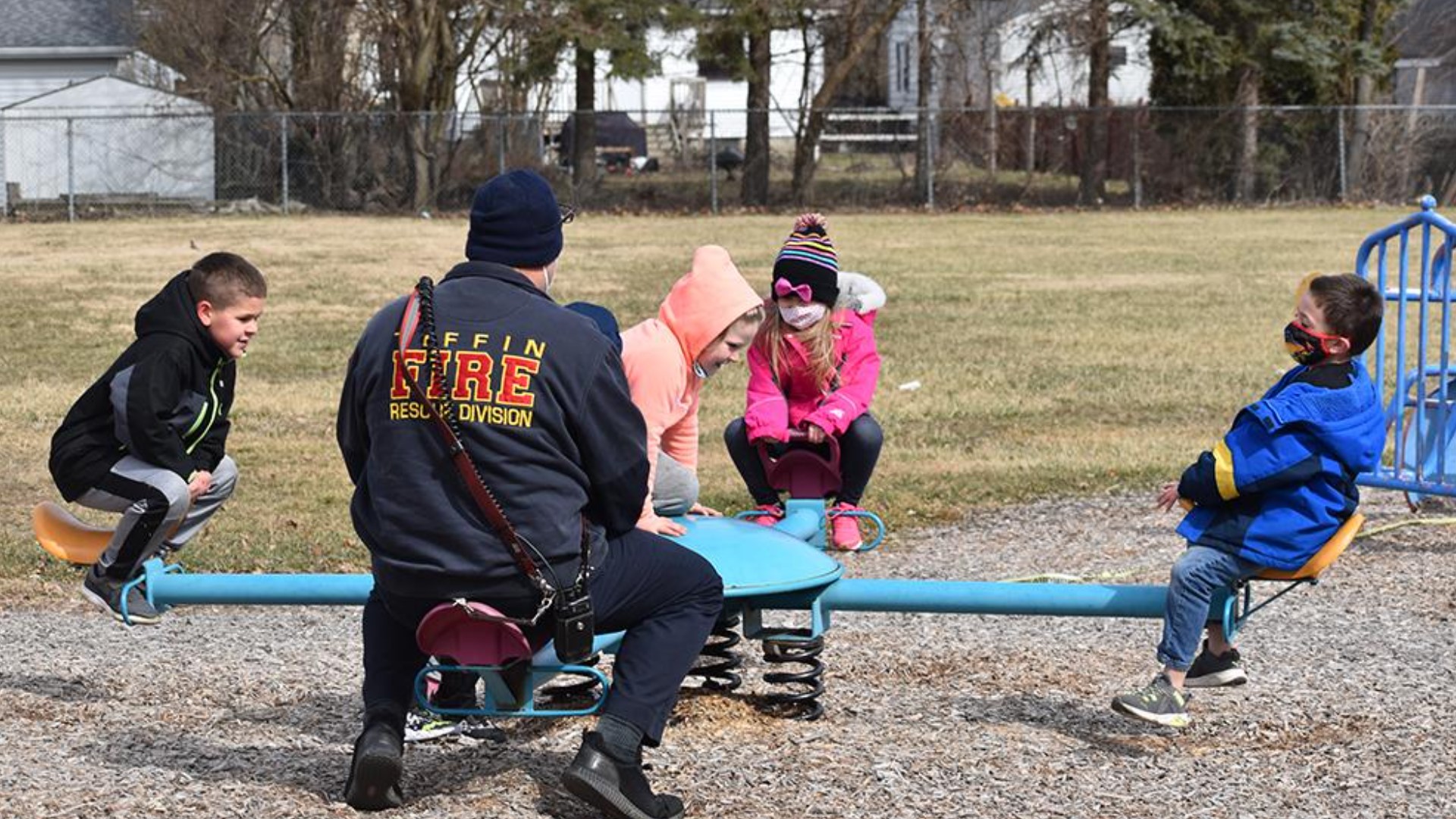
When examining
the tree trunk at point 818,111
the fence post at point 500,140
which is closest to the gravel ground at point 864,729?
the fence post at point 500,140

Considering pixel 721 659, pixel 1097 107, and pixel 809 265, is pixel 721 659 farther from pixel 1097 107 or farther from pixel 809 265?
pixel 1097 107

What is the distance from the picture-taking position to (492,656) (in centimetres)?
446

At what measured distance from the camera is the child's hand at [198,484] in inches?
227

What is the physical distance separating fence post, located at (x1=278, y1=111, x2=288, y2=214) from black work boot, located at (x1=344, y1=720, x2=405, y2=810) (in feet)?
99.4

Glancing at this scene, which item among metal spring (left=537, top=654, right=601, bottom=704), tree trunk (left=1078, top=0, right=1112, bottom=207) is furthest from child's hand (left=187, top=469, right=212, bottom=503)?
tree trunk (left=1078, top=0, right=1112, bottom=207)

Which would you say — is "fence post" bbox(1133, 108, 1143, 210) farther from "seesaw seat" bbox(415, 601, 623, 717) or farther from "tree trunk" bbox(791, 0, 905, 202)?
"seesaw seat" bbox(415, 601, 623, 717)

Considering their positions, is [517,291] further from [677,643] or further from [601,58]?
[601,58]

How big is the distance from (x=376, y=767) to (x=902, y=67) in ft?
172

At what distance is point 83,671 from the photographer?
618 cm

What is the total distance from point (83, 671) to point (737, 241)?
22.5 meters

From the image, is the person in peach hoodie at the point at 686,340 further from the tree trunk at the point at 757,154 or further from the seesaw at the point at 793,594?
the tree trunk at the point at 757,154

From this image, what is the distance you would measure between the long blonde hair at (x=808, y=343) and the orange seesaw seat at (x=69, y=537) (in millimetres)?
2721

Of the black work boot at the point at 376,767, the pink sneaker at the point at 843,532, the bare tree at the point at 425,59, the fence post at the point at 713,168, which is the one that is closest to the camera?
the black work boot at the point at 376,767

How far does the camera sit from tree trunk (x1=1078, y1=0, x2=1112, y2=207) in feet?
123
